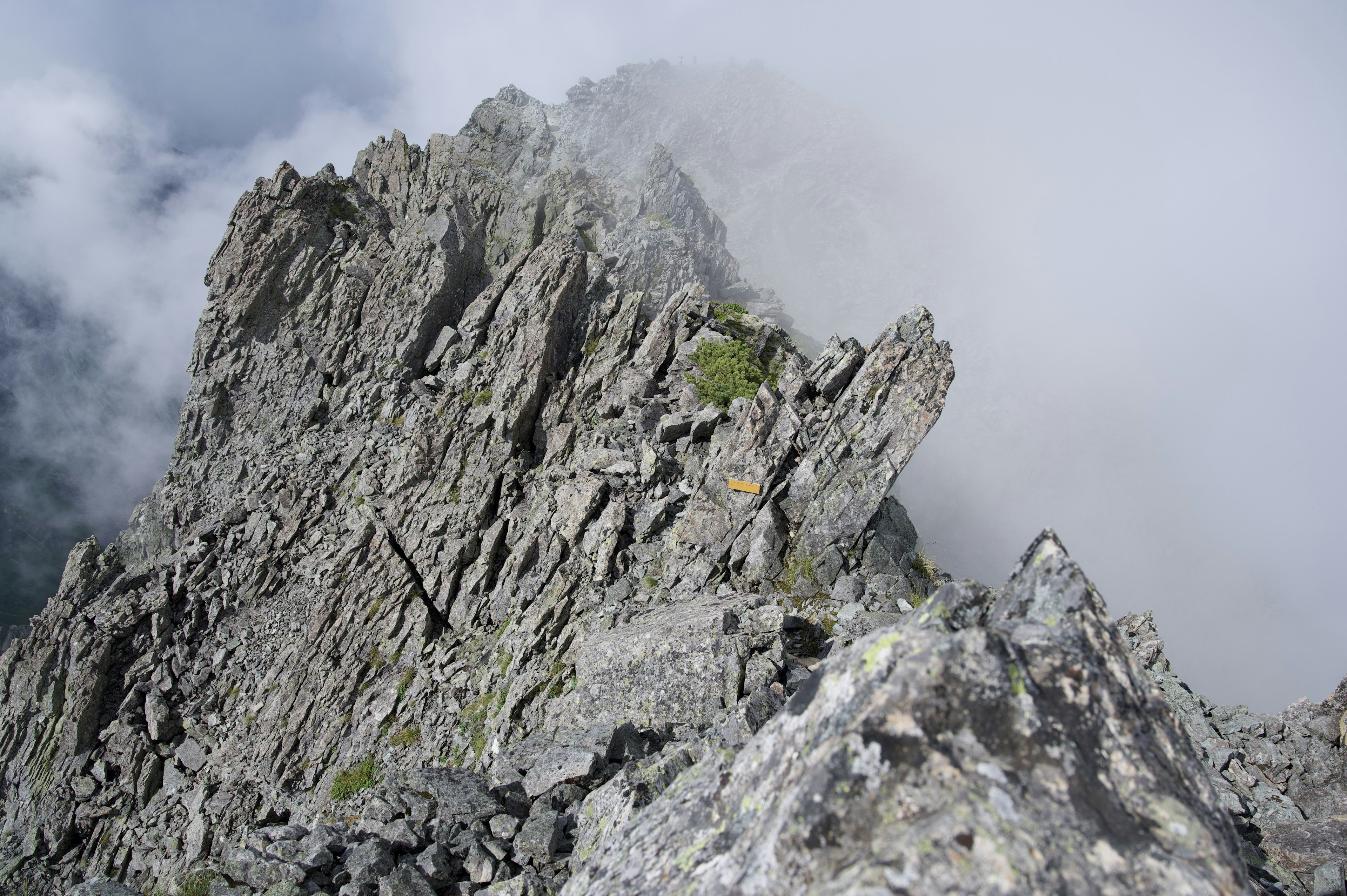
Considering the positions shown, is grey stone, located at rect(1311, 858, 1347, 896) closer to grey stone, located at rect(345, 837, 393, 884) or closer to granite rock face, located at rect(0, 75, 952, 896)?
granite rock face, located at rect(0, 75, 952, 896)

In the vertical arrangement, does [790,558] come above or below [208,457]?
above

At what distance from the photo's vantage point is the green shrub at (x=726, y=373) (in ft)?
75.4

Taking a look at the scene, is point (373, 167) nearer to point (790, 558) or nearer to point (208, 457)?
point (208, 457)

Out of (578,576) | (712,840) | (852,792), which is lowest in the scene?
(712,840)

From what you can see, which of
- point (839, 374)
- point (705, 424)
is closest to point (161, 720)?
point (705, 424)

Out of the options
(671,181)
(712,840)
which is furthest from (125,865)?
(671,181)

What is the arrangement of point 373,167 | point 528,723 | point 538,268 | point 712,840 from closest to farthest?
point 712,840 < point 528,723 < point 538,268 < point 373,167

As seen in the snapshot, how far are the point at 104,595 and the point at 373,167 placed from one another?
107 ft

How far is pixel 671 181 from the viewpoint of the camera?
54.3 meters

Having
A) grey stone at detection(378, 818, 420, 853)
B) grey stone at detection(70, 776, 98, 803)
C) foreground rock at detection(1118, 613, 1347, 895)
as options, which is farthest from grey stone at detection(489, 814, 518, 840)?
grey stone at detection(70, 776, 98, 803)

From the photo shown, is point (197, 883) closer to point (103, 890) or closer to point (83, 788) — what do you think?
point (103, 890)

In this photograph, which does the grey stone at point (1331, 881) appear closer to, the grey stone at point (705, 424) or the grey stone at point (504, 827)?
the grey stone at point (504, 827)

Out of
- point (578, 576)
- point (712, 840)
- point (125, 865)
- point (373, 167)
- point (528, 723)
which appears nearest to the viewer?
point (712, 840)

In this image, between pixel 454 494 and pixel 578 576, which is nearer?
pixel 578 576
